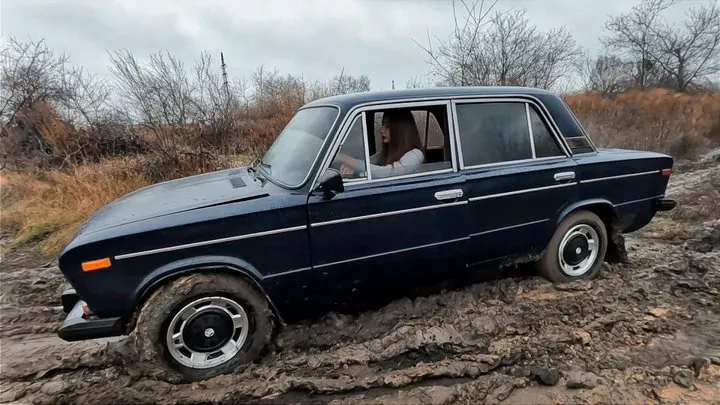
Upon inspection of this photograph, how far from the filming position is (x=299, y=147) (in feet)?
10.6

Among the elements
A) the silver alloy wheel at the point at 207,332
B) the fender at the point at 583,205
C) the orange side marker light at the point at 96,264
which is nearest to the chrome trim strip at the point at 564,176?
the fender at the point at 583,205

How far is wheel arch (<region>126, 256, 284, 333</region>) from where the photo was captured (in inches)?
101

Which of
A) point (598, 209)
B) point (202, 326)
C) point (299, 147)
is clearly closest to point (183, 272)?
point (202, 326)

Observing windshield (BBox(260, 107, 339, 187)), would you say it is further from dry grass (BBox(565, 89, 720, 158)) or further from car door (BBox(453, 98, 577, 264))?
dry grass (BBox(565, 89, 720, 158))

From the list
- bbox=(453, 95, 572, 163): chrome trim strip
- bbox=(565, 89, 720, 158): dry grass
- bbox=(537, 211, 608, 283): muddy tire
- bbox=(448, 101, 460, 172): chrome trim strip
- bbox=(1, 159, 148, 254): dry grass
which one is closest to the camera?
bbox=(448, 101, 460, 172): chrome trim strip

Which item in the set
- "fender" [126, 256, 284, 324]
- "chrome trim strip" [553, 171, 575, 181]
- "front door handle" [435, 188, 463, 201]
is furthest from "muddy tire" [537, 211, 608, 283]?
"fender" [126, 256, 284, 324]

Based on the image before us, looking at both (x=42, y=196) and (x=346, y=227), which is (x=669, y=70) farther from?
(x=42, y=196)

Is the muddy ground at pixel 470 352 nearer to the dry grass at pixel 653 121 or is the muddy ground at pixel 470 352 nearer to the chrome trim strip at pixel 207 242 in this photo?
the chrome trim strip at pixel 207 242

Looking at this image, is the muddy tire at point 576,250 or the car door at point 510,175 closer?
the car door at point 510,175

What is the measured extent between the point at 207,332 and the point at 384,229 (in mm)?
1446

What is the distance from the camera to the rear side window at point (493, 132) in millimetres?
3357

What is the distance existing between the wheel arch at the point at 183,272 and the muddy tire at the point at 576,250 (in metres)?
2.75

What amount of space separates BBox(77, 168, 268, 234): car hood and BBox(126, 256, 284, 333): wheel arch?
14.2 inches

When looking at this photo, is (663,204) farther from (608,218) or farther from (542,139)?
(542,139)
